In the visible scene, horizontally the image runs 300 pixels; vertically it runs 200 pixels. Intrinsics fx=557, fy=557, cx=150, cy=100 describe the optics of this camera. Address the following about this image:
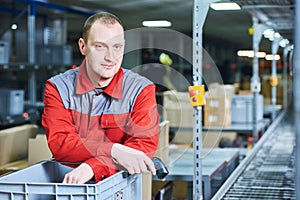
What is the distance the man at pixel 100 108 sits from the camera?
2.19m

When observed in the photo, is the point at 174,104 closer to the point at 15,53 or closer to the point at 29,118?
the point at 29,118

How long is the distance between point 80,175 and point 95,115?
1.02 feet

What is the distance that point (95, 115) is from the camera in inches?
90.5

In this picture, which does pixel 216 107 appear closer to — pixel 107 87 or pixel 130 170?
pixel 107 87

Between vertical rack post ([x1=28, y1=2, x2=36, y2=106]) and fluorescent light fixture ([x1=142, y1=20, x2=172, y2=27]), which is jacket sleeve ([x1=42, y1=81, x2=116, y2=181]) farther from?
fluorescent light fixture ([x1=142, y1=20, x2=172, y2=27])

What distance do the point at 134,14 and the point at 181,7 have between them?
5.01 ft

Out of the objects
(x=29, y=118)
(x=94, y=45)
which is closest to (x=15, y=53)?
(x=29, y=118)

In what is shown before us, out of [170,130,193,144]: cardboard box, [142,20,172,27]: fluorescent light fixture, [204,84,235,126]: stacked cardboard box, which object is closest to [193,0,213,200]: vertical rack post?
[170,130,193,144]: cardboard box

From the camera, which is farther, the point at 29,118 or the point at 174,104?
the point at 29,118

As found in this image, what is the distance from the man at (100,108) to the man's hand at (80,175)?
19 mm

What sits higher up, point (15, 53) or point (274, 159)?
point (15, 53)

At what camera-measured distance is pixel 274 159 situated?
15.3 feet

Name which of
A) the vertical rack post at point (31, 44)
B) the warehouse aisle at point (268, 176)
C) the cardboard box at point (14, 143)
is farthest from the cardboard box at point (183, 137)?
the vertical rack post at point (31, 44)

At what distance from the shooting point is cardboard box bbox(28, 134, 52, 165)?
13.6ft
